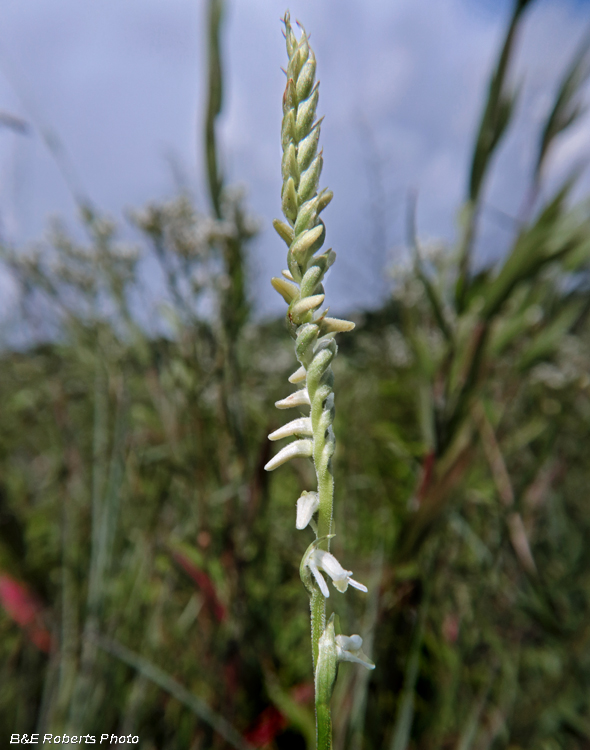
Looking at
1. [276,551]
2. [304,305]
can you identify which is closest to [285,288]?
[304,305]

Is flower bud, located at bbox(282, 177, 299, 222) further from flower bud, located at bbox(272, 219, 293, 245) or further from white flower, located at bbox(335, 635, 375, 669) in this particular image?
white flower, located at bbox(335, 635, 375, 669)

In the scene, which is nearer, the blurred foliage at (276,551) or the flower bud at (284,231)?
the flower bud at (284,231)

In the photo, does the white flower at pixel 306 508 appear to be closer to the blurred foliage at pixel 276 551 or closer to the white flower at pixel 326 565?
the white flower at pixel 326 565

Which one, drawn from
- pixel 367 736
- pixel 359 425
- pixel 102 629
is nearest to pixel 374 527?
pixel 359 425

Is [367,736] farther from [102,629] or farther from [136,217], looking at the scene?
[136,217]

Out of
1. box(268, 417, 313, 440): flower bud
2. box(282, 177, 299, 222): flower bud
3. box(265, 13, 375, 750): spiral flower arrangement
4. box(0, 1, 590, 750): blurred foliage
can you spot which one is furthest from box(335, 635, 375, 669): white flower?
box(0, 1, 590, 750): blurred foliage

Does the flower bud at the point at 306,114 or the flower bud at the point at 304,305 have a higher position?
the flower bud at the point at 306,114

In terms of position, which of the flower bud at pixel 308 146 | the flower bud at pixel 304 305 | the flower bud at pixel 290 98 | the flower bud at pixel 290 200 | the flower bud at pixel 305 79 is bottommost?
the flower bud at pixel 304 305

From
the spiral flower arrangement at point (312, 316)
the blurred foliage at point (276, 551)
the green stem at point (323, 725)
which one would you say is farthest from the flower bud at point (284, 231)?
the blurred foliage at point (276, 551)
